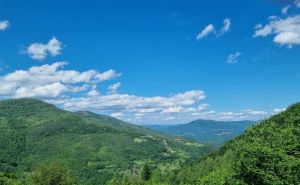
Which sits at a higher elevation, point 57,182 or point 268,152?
point 268,152

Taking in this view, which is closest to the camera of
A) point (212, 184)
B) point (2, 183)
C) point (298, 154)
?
point (298, 154)

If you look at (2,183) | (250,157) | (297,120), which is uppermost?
(297,120)

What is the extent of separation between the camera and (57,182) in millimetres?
159250

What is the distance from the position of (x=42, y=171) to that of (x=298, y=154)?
106220mm

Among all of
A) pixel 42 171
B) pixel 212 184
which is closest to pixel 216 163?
pixel 42 171

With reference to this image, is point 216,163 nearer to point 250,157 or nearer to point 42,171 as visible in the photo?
point 42,171

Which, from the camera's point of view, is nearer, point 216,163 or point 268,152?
point 268,152

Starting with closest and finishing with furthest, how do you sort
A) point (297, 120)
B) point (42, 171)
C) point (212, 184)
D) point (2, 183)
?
point (212, 184), point (297, 120), point (42, 171), point (2, 183)

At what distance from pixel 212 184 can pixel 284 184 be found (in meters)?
30.9

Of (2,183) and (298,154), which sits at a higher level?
(298,154)

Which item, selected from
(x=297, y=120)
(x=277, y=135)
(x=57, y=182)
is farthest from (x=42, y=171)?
(x=277, y=135)

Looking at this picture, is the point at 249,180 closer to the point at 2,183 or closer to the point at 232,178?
the point at 232,178

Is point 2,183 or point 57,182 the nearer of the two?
point 57,182

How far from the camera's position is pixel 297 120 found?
450 ft
